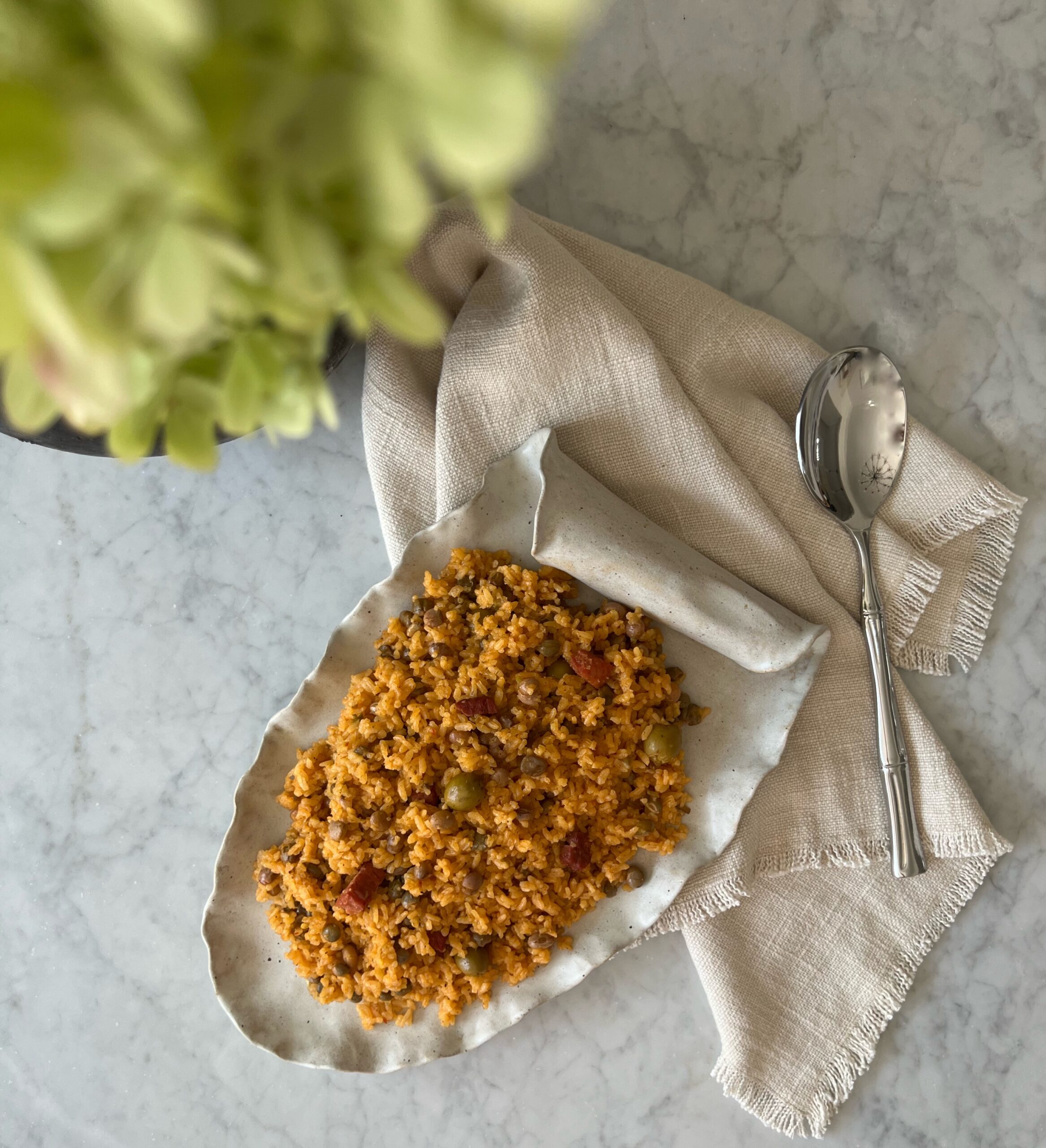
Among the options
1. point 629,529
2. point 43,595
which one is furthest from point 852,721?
point 43,595

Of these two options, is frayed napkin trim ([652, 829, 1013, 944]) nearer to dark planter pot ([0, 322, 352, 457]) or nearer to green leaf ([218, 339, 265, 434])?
dark planter pot ([0, 322, 352, 457])

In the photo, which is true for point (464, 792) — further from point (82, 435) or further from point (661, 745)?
point (82, 435)

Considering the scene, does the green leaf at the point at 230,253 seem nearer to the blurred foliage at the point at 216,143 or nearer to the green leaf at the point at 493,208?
the blurred foliage at the point at 216,143

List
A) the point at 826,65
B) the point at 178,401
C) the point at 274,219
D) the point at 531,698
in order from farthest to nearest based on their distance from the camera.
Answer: the point at 826,65 → the point at 531,698 → the point at 178,401 → the point at 274,219

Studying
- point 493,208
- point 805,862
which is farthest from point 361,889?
point 493,208

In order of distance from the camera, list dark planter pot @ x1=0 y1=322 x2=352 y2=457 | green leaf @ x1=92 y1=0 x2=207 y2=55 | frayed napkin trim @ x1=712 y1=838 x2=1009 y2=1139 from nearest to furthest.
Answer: green leaf @ x1=92 y1=0 x2=207 y2=55, dark planter pot @ x1=0 y1=322 x2=352 y2=457, frayed napkin trim @ x1=712 y1=838 x2=1009 y2=1139

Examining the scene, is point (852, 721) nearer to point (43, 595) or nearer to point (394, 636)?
point (394, 636)

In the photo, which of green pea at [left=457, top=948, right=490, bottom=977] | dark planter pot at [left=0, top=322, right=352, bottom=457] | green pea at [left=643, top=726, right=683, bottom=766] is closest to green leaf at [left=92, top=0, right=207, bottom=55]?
dark planter pot at [left=0, top=322, right=352, bottom=457]
